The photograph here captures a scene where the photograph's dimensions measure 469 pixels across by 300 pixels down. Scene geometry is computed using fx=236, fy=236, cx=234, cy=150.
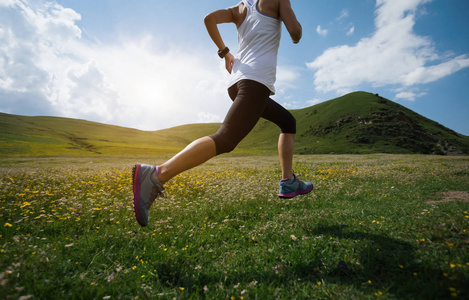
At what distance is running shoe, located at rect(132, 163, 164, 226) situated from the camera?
3082 millimetres

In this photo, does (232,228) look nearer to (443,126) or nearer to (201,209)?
(201,209)

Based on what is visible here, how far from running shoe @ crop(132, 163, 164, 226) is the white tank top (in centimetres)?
187

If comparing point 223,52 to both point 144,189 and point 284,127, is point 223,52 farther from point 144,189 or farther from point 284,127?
point 144,189

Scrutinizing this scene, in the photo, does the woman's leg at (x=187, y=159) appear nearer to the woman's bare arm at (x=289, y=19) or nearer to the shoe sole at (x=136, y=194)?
the shoe sole at (x=136, y=194)

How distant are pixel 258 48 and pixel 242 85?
0.70 metres

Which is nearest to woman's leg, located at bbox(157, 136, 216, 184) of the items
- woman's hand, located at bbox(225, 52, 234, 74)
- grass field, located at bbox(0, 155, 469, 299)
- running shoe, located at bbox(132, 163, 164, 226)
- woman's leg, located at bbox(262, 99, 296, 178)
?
running shoe, located at bbox(132, 163, 164, 226)

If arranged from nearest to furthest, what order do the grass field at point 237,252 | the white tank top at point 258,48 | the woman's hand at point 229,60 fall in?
the grass field at point 237,252 → the white tank top at point 258,48 → the woman's hand at point 229,60

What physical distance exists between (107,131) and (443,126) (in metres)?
191

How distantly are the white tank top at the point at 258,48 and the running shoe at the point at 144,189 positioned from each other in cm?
187

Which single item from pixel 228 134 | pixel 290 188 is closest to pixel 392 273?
pixel 290 188

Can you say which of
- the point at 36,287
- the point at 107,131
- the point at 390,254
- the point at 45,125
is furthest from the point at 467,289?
the point at 45,125

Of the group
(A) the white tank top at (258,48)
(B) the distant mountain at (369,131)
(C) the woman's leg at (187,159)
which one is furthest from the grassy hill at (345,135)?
(C) the woman's leg at (187,159)

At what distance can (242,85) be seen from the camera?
3457 mm

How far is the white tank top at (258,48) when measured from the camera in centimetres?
350
